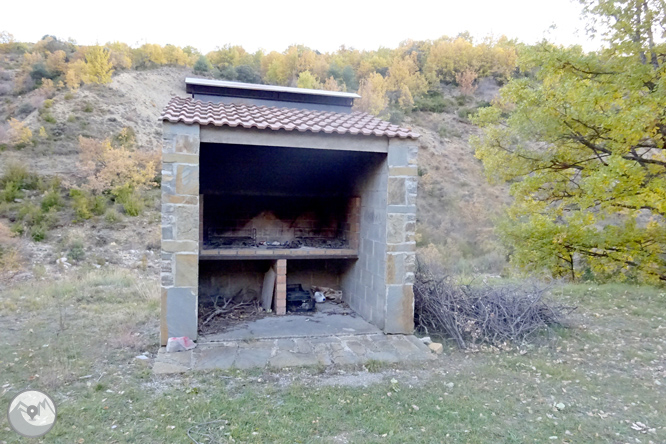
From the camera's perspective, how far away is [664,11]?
664 cm

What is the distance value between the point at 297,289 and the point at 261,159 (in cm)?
226

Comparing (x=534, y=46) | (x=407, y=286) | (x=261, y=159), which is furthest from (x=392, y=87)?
(x=407, y=286)

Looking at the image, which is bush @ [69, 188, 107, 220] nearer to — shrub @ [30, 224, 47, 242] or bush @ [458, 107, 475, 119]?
shrub @ [30, 224, 47, 242]

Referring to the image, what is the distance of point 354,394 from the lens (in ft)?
12.8

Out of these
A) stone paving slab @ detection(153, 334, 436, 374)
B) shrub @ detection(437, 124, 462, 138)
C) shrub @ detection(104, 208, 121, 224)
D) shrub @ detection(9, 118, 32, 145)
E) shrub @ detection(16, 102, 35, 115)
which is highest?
shrub @ detection(437, 124, 462, 138)

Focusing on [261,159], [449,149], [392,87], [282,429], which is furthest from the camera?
[392,87]

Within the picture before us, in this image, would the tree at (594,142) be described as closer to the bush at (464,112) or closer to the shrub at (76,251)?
the shrub at (76,251)

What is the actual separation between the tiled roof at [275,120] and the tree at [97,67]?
18117 millimetres

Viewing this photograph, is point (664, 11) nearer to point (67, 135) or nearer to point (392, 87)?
point (67, 135)

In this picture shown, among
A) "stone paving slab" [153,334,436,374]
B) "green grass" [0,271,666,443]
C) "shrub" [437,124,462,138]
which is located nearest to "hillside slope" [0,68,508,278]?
"shrub" [437,124,462,138]

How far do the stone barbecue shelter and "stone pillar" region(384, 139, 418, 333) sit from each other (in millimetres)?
13

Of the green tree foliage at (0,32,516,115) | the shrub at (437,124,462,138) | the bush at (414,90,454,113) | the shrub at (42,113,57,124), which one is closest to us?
the shrub at (42,113,57,124)

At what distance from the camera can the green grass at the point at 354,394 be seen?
3.25 m

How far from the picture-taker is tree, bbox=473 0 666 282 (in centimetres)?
617
